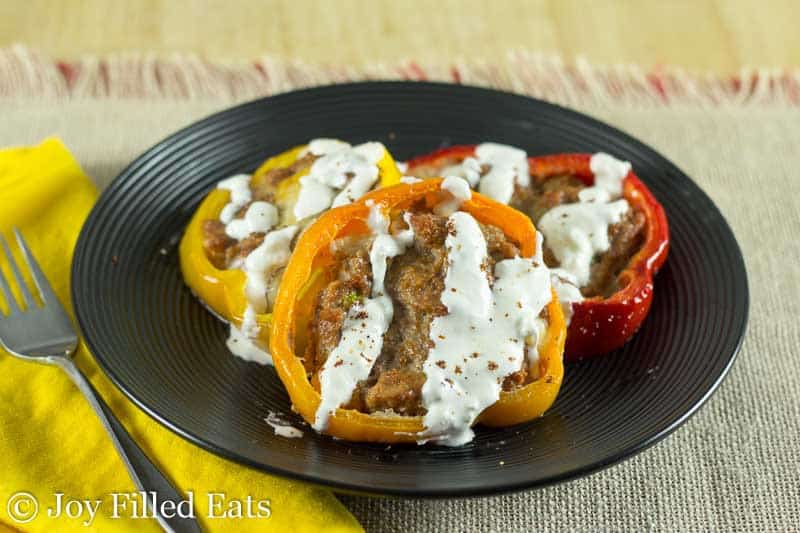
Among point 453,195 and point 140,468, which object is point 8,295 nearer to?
point 140,468

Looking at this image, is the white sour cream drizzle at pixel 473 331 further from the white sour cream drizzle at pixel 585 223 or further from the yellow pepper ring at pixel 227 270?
the yellow pepper ring at pixel 227 270

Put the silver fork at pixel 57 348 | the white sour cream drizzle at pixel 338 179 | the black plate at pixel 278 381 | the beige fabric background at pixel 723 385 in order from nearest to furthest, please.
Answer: the black plate at pixel 278 381, the silver fork at pixel 57 348, the beige fabric background at pixel 723 385, the white sour cream drizzle at pixel 338 179

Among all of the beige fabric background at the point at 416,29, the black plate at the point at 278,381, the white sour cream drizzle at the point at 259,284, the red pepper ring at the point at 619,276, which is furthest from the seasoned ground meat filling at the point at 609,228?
the beige fabric background at the point at 416,29

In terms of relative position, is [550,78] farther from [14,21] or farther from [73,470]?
[73,470]

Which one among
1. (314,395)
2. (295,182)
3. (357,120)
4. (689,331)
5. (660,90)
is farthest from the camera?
(660,90)

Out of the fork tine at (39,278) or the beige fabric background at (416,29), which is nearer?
the fork tine at (39,278)

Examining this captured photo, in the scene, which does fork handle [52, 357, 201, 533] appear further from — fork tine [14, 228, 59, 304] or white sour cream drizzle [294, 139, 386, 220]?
white sour cream drizzle [294, 139, 386, 220]

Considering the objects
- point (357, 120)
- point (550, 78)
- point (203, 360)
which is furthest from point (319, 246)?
point (550, 78)
